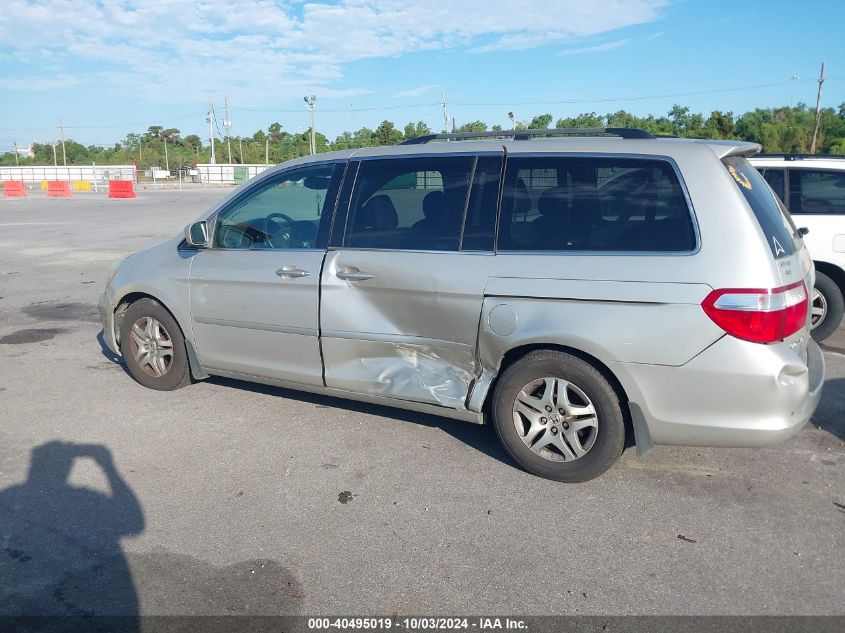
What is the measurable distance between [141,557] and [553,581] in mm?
1931

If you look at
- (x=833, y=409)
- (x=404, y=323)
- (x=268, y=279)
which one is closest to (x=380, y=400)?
(x=404, y=323)

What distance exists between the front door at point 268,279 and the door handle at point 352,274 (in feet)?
0.57

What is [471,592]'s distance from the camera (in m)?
3.02

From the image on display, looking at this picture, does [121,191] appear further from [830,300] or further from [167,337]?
[830,300]

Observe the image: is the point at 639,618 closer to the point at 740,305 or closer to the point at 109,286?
the point at 740,305

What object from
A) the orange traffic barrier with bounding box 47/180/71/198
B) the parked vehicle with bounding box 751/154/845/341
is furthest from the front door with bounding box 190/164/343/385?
the orange traffic barrier with bounding box 47/180/71/198

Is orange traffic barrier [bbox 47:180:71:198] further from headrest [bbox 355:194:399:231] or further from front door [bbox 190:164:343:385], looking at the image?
headrest [bbox 355:194:399:231]

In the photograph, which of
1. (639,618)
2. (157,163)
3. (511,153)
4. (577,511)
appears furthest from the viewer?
(157,163)

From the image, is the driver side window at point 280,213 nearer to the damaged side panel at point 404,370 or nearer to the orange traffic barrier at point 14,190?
the damaged side panel at point 404,370

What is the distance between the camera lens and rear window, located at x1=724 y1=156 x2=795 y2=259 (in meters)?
3.63

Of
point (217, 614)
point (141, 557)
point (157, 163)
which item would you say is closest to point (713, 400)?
point (217, 614)

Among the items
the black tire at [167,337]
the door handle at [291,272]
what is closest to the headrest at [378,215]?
the door handle at [291,272]

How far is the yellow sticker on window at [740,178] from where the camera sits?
12.1 ft

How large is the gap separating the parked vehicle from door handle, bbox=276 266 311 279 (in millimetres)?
4869
